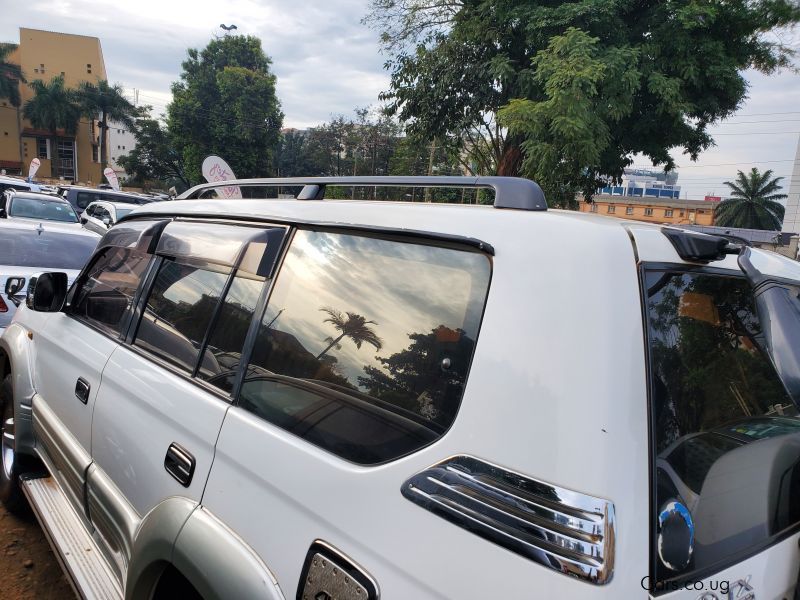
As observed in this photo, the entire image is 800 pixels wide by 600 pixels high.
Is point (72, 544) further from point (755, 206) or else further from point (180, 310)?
point (755, 206)

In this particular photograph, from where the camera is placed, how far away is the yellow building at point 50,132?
54.6m

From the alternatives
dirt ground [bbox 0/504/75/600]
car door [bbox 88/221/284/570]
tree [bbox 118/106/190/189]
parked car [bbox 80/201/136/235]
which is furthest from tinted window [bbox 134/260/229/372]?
tree [bbox 118/106/190/189]

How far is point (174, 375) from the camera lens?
1.78m

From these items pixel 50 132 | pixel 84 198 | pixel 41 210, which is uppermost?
pixel 50 132

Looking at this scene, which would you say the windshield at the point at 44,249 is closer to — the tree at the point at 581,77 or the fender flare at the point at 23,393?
the fender flare at the point at 23,393

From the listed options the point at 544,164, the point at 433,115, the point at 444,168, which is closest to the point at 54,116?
the point at 444,168

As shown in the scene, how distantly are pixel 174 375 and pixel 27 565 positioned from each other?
202 centimetres

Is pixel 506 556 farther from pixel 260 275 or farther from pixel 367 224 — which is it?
pixel 260 275

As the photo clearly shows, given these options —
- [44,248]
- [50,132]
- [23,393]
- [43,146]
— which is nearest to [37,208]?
[44,248]

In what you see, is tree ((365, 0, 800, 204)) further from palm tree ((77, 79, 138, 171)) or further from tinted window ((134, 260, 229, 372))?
palm tree ((77, 79, 138, 171))

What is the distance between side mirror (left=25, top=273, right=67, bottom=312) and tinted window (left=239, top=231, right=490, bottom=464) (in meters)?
1.74

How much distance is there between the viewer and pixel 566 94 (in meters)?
9.09

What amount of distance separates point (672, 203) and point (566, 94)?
4436 cm

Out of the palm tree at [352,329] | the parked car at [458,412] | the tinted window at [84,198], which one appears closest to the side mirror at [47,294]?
the parked car at [458,412]
